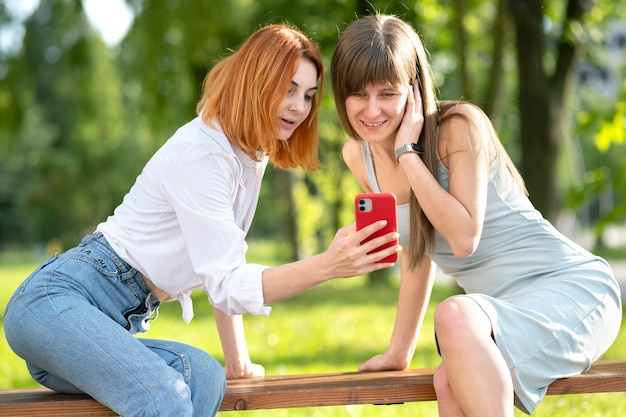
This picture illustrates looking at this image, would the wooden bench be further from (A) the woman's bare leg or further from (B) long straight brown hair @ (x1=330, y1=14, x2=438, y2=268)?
(B) long straight brown hair @ (x1=330, y1=14, x2=438, y2=268)

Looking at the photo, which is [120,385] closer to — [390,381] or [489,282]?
[390,381]

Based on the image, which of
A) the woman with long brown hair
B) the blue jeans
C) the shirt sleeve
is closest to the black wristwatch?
the woman with long brown hair

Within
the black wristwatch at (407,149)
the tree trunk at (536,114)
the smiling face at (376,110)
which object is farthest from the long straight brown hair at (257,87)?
the tree trunk at (536,114)

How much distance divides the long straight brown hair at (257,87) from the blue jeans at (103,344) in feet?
2.02

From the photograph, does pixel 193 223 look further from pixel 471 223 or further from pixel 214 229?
pixel 471 223

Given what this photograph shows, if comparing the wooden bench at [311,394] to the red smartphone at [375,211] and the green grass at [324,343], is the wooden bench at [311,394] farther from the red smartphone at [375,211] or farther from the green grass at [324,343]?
the green grass at [324,343]

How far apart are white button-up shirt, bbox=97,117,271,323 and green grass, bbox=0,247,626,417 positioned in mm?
2164

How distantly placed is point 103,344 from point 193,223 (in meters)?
0.50

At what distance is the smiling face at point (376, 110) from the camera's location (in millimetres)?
3412

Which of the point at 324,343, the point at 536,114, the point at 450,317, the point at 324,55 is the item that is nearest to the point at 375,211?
the point at 450,317

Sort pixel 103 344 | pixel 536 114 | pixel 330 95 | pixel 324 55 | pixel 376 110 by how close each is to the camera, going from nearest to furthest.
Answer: pixel 103 344
pixel 376 110
pixel 536 114
pixel 330 95
pixel 324 55

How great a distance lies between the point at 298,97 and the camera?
10.9 feet

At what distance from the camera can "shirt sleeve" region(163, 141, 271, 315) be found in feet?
9.90

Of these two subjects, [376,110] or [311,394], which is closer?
[311,394]
